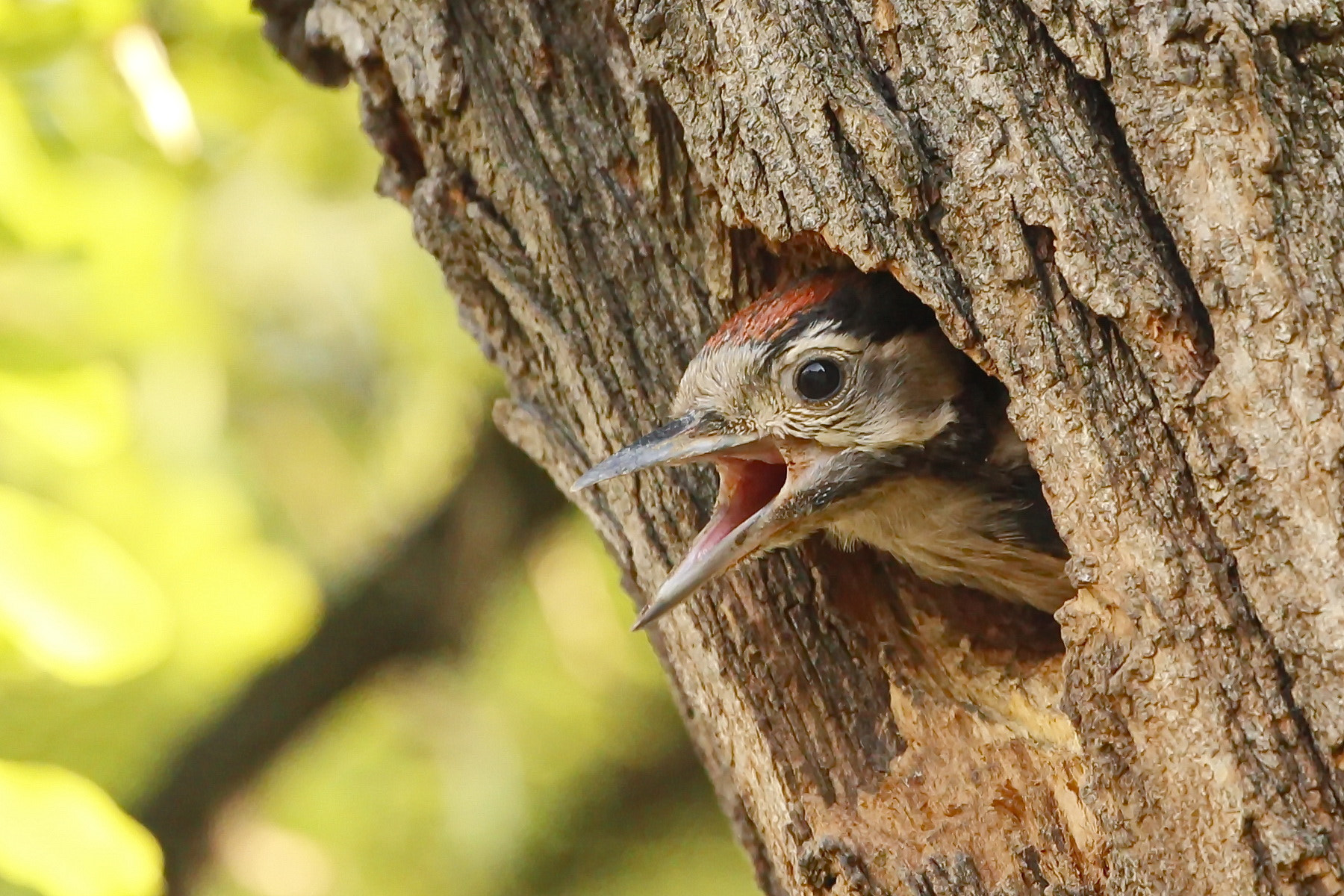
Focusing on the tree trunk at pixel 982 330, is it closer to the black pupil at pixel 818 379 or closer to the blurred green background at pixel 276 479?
the black pupil at pixel 818 379

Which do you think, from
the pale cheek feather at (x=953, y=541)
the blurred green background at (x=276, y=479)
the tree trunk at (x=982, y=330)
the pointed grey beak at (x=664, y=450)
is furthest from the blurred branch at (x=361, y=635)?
the pointed grey beak at (x=664, y=450)

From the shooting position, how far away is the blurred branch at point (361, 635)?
5059 mm

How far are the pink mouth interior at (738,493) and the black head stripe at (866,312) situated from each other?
307 millimetres

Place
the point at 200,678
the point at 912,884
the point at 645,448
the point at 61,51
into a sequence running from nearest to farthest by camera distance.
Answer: the point at 912,884 < the point at 645,448 < the point at 61,51 < the point at 200,678

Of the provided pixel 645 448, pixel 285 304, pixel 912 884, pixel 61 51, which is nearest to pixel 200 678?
pixel 285 304

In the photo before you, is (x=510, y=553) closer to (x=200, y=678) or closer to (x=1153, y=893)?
(x=200, y=678)

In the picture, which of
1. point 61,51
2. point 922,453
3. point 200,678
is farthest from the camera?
point 200,678

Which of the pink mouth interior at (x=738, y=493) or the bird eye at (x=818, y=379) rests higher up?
the bird eye at (x=818, y=379)

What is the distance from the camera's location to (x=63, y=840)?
2615mm

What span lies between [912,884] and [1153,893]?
1.47 ft

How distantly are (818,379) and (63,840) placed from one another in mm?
1674

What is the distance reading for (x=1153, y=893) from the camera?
2191 mm

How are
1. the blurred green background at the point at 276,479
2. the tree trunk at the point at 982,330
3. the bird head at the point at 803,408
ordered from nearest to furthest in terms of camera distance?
the tree trunk at the point at 982,330 → the bird head at the point at 803,408 → the blurred green background at the point at 276,479

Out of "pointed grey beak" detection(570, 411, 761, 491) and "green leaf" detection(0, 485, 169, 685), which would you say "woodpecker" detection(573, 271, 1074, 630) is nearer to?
"pointed grey beak" detection(570, 411, 761, 491)
